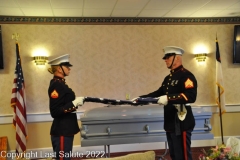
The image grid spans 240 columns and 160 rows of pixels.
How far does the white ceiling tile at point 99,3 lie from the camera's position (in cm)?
368

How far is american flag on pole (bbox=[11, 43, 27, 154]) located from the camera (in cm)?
401

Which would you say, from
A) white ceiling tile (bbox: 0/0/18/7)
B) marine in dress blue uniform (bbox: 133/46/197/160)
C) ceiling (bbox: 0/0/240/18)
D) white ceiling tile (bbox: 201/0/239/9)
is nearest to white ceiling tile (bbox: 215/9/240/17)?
ceiling (bbox: 0/0/240/18)

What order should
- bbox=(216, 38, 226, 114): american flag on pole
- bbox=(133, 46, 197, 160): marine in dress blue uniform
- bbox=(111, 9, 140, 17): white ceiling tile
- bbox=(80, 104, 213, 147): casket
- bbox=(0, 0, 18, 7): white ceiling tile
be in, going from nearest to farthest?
bbox=(133, 46, 197, 160): marine in dress blue uniform → bbox=(80, 104, 213, 147): casket → bbox=(0, 0, 18, 7): white ceiling tile → bbox=(111, 9, 140, 17): white ceiling tile → bbox=(216, 38, 226, 114): american flag on pole

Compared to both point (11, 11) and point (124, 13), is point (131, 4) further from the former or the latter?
point (11, 11)

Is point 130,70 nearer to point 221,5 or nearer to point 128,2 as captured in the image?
point 128,2

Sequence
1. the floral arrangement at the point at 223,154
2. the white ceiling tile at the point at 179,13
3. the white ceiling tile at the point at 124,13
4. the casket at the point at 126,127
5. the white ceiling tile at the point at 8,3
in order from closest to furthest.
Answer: the floral arrangement at the point at 223,154 < the casket at the point at 126,127 < the white ceiling tile at the point at 8,3 < the white ceiling tile at the point at 124,13 < the white ceiling tile at the point at 179,13

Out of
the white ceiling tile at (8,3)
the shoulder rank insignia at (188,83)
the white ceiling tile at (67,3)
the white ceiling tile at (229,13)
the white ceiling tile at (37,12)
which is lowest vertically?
the shoulder rank insignia at (188,83)

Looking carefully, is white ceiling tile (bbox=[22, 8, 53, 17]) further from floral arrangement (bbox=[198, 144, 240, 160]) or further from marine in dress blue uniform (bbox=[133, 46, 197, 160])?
floral arrangement (bbox=[198, 144, 240, 160])

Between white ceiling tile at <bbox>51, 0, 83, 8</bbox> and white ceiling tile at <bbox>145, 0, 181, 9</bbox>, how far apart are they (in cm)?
109

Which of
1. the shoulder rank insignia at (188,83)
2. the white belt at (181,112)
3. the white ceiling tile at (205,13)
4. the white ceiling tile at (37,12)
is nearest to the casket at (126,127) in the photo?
the white belt at (181,112)

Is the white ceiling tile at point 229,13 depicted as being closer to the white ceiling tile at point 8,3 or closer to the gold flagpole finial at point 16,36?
the white ceiling tile at point 8,3

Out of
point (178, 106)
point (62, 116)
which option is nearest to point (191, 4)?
point (178, 106)

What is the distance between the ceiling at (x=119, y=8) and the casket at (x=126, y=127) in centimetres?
168

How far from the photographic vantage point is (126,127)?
3.13m
